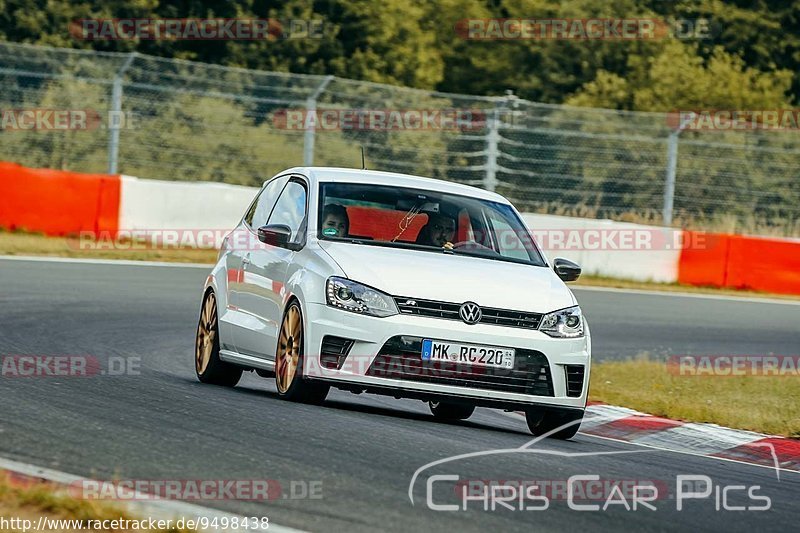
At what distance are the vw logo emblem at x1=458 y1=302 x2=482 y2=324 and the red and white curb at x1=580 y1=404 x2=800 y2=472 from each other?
1669 millimetres

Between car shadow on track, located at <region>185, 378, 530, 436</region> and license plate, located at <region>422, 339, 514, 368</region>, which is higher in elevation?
license plate, located at <region>422, 339, 514, 368</region>

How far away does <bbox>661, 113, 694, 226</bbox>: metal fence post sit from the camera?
26.2 m

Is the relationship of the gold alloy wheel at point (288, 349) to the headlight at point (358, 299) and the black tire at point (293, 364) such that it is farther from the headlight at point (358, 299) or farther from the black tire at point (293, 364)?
the headlight at point (358, 299)

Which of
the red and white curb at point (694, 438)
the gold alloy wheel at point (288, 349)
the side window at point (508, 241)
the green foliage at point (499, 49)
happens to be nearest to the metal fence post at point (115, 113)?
the green foliage at point (499, 49)

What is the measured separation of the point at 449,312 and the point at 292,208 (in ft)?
6.10

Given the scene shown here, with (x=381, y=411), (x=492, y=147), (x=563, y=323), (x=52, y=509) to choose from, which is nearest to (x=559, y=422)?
(x=563, y=323)

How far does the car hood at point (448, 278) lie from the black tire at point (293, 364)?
0.44 metres

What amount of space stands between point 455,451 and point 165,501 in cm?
215

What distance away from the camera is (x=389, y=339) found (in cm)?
894

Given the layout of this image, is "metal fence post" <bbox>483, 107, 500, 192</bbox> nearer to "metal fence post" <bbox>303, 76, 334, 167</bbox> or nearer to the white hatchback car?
"metal fence post" <bbox>303, 76, 334, 167</bbox>

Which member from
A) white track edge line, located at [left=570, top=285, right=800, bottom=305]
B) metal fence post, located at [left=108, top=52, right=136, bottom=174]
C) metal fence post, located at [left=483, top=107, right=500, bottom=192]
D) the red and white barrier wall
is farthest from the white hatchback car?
metal fence post, located at [left=483, top=107, right=500, bottom=192]

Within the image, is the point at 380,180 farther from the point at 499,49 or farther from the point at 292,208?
the point at 499,49

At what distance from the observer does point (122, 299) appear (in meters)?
16.9

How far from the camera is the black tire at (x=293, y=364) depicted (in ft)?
30.2
